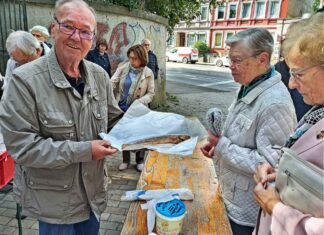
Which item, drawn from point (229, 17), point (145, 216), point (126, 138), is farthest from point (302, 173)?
point (229, 17)

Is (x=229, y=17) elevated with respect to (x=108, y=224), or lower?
elevated

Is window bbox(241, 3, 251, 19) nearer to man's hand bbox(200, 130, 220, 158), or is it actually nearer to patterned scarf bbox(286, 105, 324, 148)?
man's hand bbox(200, 130, 220, 158)

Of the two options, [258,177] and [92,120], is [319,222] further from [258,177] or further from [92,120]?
[92,120]

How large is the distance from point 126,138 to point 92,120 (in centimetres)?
25

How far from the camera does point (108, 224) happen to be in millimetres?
3016

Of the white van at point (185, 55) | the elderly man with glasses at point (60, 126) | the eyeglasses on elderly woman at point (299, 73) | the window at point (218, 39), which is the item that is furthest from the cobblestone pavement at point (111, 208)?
the window at point (218, 39)

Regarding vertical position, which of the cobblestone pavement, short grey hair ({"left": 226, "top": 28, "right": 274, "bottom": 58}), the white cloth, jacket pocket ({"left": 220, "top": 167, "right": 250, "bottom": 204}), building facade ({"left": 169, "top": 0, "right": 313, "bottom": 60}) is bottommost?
the cobblestone pavement

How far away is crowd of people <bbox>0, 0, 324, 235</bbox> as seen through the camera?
3.90 feet

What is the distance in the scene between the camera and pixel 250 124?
5.45ft

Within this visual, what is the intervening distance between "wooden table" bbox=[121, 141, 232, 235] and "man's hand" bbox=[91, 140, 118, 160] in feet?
1.51

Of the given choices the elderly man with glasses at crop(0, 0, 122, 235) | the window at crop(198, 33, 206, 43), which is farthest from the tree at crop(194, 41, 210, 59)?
the elderly man with glasses at crop(0, 0, 122, 235)

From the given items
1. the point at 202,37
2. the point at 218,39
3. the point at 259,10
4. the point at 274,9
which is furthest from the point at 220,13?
the point at 274,9

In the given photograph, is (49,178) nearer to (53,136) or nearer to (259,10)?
(53,136)

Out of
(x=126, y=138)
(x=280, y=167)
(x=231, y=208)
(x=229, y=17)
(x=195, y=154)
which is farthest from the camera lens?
(x=229, y=17)
